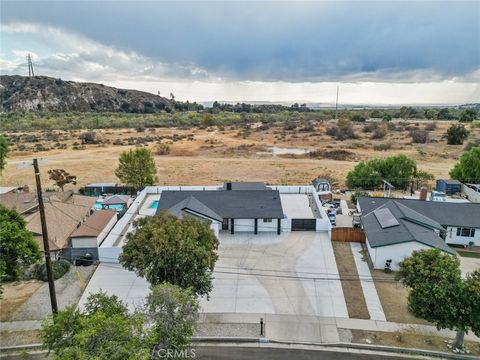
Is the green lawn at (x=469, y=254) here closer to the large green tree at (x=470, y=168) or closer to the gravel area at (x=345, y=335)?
the gravel area at (x=345, y=335)

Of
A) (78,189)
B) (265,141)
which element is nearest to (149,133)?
(265,141)

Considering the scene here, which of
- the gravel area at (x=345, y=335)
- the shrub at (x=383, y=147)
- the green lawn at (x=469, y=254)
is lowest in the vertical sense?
the gravel area at (x=345, y=335)

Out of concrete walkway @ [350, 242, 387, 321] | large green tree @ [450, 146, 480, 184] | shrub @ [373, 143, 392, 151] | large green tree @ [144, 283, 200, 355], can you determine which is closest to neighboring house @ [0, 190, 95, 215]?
large green tree @ [144, 283, 200, 355]

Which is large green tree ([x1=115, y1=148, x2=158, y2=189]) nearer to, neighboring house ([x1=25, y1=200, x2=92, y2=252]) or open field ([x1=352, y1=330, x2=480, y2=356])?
neighboring house ([x1=25, y1=200, x2=92, y2=252])

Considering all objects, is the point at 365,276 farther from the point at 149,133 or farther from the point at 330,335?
the point at 149,133

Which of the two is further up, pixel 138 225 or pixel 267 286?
pixel 138 225

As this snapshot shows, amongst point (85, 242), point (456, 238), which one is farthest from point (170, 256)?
point (456, 238)

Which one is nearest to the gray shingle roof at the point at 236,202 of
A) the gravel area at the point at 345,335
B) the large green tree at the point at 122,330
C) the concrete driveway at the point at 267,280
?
the concrete driveway at the point at 267,280
